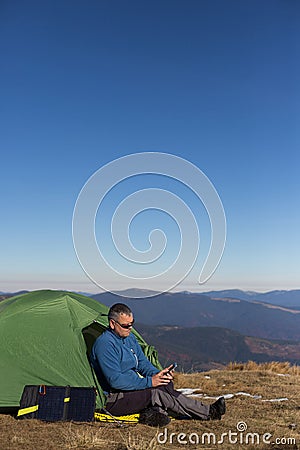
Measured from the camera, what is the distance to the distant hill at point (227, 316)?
16301cm

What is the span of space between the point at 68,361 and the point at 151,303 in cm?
18644

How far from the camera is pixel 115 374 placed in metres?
6.63

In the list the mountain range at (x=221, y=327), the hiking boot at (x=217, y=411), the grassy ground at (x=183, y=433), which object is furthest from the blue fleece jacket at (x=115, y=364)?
the mountain range at (x=221, y=327)

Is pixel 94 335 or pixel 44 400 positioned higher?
pixel 94 335

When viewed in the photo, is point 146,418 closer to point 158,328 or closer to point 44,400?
point 44,400

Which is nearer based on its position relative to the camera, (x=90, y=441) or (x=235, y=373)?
(x=90, y=441)

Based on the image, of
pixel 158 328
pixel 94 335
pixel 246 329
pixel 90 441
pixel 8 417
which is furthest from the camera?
pixel 246 329

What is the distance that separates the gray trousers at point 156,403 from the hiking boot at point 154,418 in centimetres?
10

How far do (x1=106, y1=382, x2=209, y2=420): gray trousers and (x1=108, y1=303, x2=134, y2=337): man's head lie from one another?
0.90 metres

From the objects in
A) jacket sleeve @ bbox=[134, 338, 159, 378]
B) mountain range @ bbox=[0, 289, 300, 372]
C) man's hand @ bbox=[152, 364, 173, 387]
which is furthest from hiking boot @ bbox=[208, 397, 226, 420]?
mountain range @ bbox=[0, 289, 300, 372]

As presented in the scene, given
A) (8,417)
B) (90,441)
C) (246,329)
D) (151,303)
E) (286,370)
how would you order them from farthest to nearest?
(151,303)
(246,329)
(286,370)
(8,417)
(90,441)

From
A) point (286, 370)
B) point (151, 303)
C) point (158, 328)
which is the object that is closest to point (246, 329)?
point (151, 303)

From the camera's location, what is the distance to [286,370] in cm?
1320

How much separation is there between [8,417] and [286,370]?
9066mm
